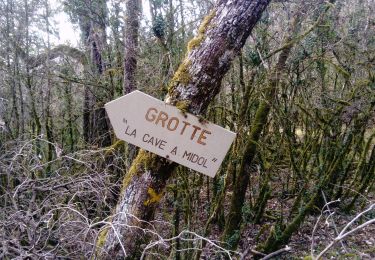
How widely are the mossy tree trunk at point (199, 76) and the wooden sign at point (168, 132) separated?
115 mm

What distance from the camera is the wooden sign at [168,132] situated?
1881 mm

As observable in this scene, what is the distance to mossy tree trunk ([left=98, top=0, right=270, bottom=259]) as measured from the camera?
6.47 feet

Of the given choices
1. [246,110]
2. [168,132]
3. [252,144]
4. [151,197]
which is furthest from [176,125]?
[252,144]

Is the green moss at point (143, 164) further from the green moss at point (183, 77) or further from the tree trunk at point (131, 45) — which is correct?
the tree trunk at point (131, 45)

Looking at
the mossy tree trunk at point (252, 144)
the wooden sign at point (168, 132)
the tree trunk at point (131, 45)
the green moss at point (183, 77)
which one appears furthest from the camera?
the tree trunk at point (131, 45)

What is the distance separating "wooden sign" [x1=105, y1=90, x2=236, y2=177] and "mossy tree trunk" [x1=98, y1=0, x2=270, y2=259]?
115 millimetres

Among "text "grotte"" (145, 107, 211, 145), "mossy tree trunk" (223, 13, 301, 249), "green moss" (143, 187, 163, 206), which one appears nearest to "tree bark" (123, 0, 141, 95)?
"mossy tree trunk" (223, 13, 301, 249)

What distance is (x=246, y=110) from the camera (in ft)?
13.1

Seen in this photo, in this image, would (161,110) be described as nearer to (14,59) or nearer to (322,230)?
(322,230)

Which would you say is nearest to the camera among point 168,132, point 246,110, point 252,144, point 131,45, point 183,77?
point 168,132

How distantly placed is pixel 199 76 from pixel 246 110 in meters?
2.07

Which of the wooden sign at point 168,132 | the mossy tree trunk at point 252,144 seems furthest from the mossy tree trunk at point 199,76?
the mossy tree trunk at point 252,144

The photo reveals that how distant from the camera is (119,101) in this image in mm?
1878

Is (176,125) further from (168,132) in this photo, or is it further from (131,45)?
(131,45)
